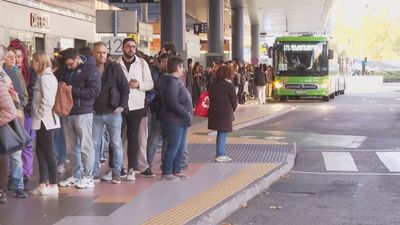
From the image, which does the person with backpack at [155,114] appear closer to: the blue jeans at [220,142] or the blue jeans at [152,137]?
the blue jeans at [152,137]

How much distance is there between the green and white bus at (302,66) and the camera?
1353 inches

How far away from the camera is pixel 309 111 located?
89.4 feet

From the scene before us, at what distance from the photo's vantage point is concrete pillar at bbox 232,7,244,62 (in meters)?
45.7

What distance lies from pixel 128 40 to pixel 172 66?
0.73m

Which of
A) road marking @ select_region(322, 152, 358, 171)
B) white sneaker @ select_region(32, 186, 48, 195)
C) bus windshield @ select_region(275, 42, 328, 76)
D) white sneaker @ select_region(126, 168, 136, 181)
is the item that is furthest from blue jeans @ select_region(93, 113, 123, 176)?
bus windshield @ select_region(275, 42, 328, 76)

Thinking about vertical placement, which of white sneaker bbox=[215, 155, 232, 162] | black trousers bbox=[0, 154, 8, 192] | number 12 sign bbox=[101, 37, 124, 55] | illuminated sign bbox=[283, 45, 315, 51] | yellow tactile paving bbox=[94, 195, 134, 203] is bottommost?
white sneaker bbox=[215, 155, 232, 162]

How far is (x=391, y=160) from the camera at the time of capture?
1312 centimetres

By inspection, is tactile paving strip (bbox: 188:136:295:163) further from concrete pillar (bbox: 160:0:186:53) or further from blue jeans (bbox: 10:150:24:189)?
concrete pillar (bbox: 160:0:186:53)

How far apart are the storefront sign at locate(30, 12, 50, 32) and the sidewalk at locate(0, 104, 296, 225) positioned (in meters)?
14.3

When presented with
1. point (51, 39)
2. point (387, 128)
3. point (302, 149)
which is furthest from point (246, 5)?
point (302, 149)

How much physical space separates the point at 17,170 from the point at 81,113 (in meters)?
1.10

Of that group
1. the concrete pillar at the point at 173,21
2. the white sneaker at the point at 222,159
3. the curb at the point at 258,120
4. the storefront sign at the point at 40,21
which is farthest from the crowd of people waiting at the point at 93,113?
the storefront sign at the point at 40,21

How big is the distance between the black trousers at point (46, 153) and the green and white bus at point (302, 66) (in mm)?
26827

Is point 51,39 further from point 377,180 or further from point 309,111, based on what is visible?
point 377,180
